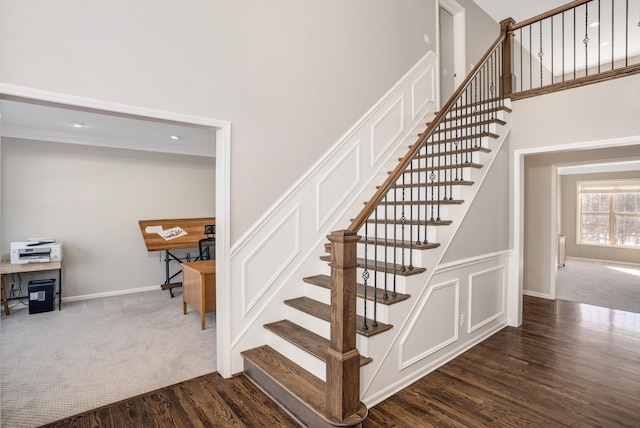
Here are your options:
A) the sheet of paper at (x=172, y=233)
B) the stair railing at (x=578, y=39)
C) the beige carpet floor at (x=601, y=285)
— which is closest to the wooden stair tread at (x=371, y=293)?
the stair railing at (x=578, y=39)

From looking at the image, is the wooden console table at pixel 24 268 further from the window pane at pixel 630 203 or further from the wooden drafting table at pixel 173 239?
the window pane at pixel 630 203

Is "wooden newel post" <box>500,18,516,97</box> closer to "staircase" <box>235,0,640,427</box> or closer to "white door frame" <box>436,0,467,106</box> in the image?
"staircase" <box>235,0,640,427</box>

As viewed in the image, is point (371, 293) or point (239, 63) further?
point (239, 63)

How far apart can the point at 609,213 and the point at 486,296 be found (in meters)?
7.72

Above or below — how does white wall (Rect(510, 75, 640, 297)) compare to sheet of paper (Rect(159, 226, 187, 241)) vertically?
above

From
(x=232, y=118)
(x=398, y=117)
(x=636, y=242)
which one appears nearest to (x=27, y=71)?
(x=232, y=118)

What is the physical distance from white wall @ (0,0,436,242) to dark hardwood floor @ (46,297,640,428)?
1284 mm

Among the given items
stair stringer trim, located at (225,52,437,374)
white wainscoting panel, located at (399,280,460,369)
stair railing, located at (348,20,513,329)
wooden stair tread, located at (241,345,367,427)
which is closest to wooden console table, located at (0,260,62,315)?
stair stringer trim, located at (225,52,437,374)

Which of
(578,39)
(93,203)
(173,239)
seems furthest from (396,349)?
(578,39)

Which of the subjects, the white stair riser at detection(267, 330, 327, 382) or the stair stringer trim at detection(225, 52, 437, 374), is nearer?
the white stair riser at detection(267, 330, 327, 382)

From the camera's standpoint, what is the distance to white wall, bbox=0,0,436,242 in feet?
6.60

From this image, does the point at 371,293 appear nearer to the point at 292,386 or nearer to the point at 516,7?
the point at 292,386

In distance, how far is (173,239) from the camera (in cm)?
555

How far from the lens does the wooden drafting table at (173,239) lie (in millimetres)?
5297
